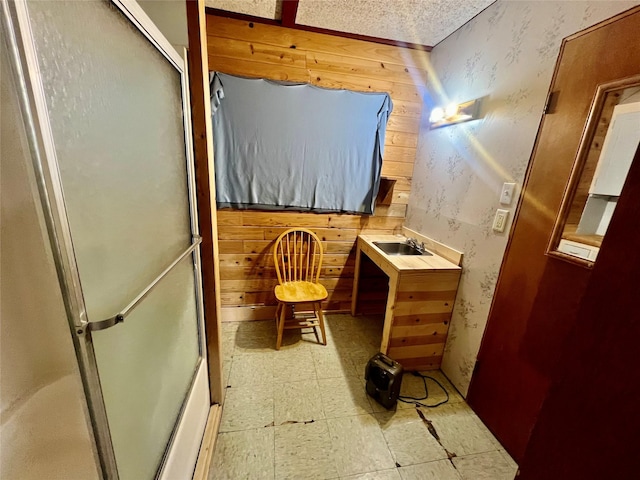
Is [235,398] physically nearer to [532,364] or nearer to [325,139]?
[532,364]

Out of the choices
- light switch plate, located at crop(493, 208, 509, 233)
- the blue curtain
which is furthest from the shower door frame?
light switch plate, located at crop(493, 208, 509, 233)

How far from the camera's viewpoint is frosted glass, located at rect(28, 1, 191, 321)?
463 millimetres

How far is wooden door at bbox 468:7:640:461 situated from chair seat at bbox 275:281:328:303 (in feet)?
3.72

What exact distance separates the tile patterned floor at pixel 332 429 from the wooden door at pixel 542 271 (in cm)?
22

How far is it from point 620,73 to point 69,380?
6.15 feet

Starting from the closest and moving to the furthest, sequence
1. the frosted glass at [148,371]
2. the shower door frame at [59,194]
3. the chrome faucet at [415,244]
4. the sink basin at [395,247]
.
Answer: the shower door frame at [59,194], the frosted glass at [148,371], the chrome faucet at [415,244], the sink basin at [395,247]

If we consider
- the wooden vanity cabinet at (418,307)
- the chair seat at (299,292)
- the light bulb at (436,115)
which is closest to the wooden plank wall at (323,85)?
the light bulb at (436,115)

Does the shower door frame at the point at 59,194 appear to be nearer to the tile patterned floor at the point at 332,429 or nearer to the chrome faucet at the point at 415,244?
the tile patterned floor at the point at 332,429

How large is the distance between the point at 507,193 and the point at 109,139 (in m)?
1.70

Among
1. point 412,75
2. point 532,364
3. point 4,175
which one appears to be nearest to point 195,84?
point 4,175

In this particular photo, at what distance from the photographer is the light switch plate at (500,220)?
137 cm

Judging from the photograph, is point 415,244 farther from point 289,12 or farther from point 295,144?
point 289,12

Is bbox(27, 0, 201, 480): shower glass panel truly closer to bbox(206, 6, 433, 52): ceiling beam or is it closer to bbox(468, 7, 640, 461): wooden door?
bbox(206, 6, 433, 52): ceiling beam

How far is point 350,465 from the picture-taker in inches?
48.5
